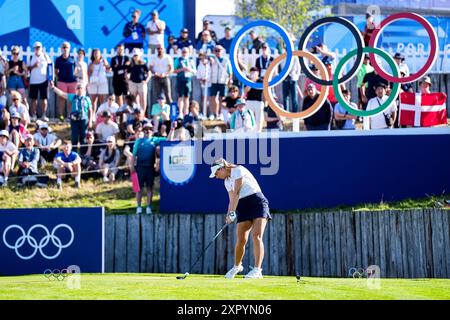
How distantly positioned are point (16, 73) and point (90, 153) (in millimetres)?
3271

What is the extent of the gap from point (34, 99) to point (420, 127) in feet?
30.8

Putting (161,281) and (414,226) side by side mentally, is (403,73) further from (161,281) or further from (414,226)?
(161,281)

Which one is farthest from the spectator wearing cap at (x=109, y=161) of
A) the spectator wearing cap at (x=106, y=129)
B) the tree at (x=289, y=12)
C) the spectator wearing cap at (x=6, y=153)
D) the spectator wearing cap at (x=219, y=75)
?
the tree at (x=289, y=12)

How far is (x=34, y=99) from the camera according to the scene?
25844mm

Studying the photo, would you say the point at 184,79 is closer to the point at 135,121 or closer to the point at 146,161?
the point at 135,121

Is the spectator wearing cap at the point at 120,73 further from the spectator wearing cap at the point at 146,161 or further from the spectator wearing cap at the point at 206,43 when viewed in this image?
the spectator wearing cap at the point at 146,161

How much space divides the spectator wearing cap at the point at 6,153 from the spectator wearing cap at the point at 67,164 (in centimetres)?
93

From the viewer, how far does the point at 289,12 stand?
118 feet

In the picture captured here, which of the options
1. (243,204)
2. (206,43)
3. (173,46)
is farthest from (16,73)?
(243,204)

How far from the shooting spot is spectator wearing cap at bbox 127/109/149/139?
23.7 meters

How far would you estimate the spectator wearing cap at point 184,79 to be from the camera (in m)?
25.2

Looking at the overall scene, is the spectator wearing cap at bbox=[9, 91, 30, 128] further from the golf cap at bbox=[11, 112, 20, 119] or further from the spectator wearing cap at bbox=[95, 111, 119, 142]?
the spectator wearing cap at bbox=[95, 111, 119, 142]

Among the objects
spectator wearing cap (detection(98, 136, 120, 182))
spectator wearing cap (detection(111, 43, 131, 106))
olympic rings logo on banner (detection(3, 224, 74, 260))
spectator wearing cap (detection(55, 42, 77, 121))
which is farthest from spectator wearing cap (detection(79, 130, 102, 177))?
olympic rings logo on banner (detection(3, 224, 74, 260))

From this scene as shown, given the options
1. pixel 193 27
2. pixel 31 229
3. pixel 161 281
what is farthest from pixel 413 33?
pixel 161 281
